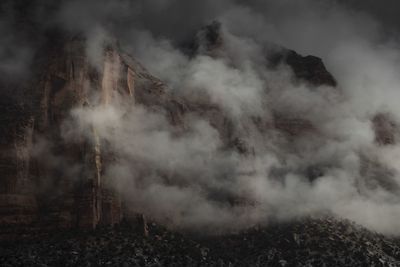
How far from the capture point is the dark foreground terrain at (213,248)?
421ft

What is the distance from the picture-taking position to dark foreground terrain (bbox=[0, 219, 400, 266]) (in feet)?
421

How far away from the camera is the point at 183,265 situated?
138500 mm

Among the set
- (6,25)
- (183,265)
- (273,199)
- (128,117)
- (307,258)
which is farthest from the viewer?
(273,199)

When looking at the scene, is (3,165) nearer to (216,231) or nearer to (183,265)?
(183,265)

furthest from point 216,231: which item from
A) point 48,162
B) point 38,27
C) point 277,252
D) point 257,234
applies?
point 38,27

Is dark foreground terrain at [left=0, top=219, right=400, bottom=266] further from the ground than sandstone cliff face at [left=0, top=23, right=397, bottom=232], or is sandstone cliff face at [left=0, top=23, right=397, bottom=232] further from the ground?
sandstone cliff face at [left=0, top=23, right=397, bottom=232]

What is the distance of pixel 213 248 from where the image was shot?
164 metres

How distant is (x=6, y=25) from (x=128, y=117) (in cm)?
4230

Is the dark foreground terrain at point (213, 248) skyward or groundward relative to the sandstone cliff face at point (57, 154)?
groundward

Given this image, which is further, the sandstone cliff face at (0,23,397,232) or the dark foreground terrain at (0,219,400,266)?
the sandstone cliff face at (0,23,397,232)

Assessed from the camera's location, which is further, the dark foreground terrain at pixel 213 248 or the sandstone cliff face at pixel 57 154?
the sandstone cliff face at pixel 57 154

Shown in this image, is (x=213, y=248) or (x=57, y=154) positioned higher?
(x=57, y=154)

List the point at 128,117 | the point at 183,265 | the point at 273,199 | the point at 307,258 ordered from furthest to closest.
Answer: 1. the point at 273,199
2. the point at 128,117
3. the point at 307,258
4. the point at 183,265

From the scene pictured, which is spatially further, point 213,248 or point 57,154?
point 213,248
